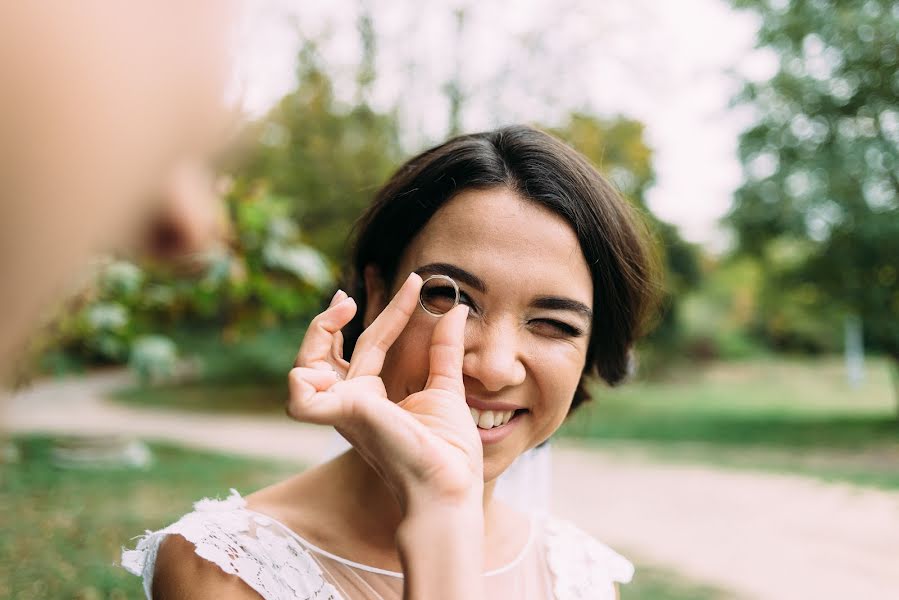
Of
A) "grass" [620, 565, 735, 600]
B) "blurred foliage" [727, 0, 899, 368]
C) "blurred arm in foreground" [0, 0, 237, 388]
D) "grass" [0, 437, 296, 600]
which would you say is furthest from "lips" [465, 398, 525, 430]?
"blurred foliage" [727, 0, 899, 368]

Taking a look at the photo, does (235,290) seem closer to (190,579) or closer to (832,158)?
(190,579)

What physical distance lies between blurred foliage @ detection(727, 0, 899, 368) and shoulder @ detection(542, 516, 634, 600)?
12.3 m

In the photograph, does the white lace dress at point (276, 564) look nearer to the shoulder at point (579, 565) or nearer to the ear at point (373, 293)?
the shoulder at point (579, 565)

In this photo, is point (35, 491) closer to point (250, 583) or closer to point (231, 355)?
point (250, 583)

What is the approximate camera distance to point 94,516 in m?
6.85

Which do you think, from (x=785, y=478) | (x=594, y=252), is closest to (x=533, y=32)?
(x=785, y=478)

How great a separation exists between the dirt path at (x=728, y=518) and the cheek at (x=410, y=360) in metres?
2.76

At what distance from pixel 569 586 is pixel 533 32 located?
1649 cm

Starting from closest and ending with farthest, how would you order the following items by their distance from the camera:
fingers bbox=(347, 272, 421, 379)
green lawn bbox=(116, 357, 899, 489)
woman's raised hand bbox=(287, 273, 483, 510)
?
woman's raised hand bbox=(287, 273, 483, 510), fingers bbox=(347, 272, 421, 379), green lawn bbox=(116, 357, 899, 489)

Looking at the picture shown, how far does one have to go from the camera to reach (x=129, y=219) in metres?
0.37

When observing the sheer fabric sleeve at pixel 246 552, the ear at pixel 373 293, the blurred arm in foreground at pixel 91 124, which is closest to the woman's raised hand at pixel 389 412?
the sheer fabric sleeve at pixel 246 552

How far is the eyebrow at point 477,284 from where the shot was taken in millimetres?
1960

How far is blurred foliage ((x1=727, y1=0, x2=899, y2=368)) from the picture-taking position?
13.0 metres

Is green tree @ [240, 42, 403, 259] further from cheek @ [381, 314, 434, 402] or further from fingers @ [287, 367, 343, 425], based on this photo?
fingers @ [287, 367, 343, 425]
